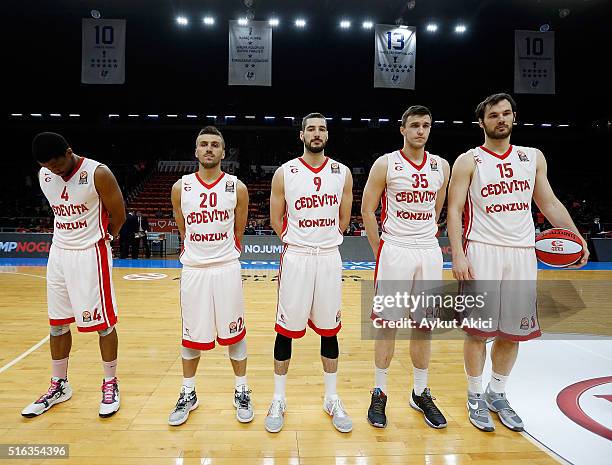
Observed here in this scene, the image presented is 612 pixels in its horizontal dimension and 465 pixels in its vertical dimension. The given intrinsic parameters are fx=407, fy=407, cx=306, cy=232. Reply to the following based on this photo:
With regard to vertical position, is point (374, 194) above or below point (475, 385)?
above

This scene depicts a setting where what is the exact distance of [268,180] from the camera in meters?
19.7

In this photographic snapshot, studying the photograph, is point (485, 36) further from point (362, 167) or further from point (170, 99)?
point (170, 99)

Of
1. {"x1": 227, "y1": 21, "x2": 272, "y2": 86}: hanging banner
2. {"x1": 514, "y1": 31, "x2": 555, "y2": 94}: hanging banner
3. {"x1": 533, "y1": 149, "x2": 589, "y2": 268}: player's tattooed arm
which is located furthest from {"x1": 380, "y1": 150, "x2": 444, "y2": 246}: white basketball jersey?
{"x1": 514, "y1": 31, "x2": 555, "y2": 94}: hanging banner

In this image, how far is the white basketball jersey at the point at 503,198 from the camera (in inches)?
106

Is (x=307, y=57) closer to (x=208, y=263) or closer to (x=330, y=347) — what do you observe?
(x=208, y=263)

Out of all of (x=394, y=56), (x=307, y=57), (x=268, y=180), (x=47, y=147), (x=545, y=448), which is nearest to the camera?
(x=545, y=448)

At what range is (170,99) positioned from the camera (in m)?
18.3

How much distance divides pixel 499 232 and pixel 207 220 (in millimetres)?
1935

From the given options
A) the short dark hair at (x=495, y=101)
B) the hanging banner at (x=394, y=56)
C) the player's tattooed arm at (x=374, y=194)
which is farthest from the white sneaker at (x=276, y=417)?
the hanging banner at (x=394, y=56)

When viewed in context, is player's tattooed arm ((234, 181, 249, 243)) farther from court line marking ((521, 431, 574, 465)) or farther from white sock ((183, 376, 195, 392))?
court line marking ((521, 431, 574, 465))

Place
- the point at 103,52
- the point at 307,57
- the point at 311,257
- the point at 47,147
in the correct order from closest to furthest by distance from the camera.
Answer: the point at 47,147
the point at 311,257
the point at 103,52
the point at 307,57

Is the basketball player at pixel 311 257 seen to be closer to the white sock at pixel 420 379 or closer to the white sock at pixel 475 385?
the white sock at pixel 420 379

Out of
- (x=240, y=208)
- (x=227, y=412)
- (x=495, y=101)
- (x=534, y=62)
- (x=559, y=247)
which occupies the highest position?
(x=534, y=62)

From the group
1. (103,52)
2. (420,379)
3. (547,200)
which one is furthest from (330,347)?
(103,52)
